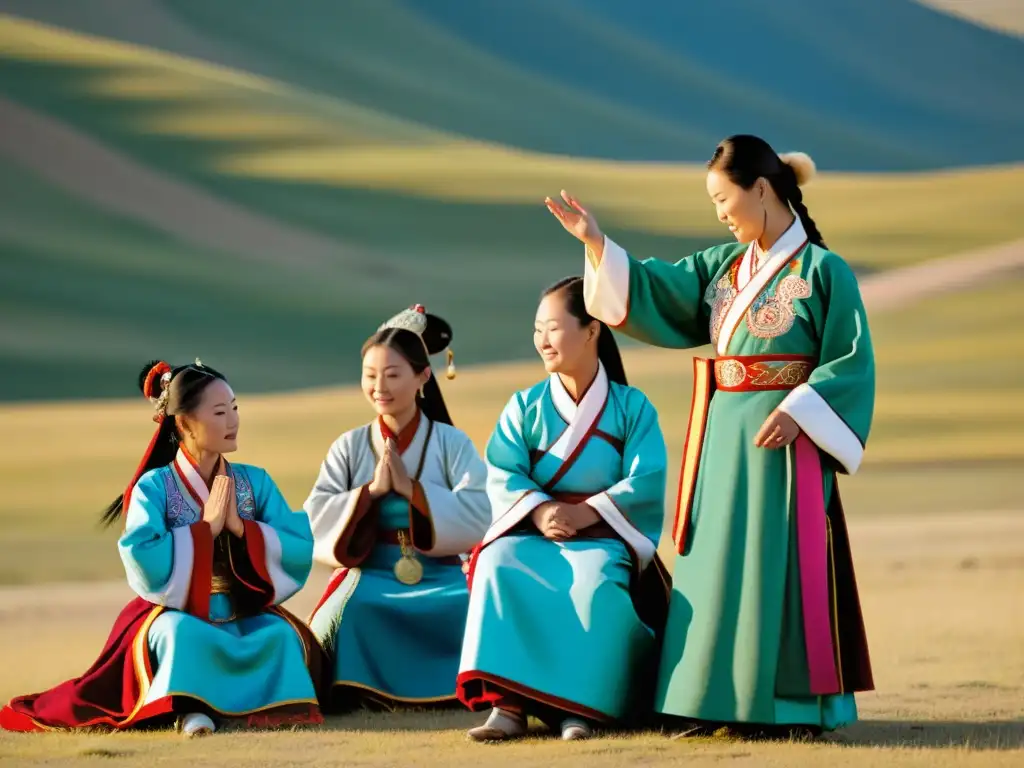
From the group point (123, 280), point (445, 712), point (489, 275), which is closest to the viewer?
point (445, 712)

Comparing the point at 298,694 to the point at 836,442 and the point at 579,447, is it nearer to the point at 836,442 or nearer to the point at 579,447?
the point at 579,447

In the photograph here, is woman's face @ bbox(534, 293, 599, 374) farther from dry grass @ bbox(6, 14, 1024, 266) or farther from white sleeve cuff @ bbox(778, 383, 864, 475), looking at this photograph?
dry grass @ bbox(6, 14, 1024, 266)

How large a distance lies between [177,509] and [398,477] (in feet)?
2.33

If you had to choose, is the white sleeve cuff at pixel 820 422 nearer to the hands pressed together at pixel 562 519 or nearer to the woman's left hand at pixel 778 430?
the woman's left hand at pixel 778 430

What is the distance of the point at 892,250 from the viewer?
86.2 feet

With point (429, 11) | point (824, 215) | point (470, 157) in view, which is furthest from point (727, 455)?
point (429, 11)

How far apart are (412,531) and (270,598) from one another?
0.55 m

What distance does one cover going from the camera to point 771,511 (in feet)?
14.0

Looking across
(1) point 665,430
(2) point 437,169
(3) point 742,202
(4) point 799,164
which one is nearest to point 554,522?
(3) point 742,202

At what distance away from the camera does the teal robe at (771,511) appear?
4.19 meters

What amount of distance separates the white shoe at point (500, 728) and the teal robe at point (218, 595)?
0.56m

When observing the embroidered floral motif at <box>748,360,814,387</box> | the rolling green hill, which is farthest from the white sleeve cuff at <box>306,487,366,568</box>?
the rolling green hill

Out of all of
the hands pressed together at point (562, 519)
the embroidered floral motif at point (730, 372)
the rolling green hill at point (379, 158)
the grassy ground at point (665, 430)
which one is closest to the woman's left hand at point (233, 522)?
the hands pressed together at point (562, 519)

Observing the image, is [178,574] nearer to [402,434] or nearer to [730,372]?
[402,434]
